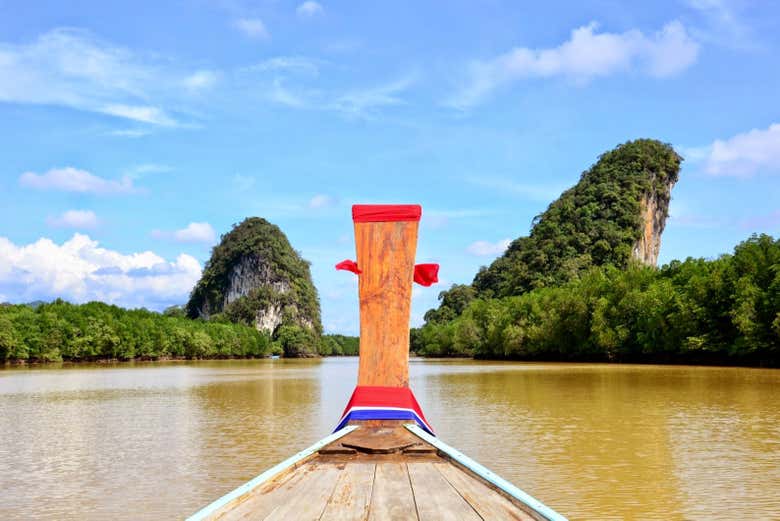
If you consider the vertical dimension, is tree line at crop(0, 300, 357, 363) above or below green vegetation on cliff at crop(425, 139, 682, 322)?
A: below

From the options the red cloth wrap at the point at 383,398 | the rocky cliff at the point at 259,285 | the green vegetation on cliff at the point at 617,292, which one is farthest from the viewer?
the rocky cliff at the point at 259,285

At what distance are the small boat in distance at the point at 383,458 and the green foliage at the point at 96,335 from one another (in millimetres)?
56665

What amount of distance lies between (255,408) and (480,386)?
9606mm

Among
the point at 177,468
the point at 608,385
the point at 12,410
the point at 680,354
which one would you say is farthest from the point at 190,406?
the point at 680,354

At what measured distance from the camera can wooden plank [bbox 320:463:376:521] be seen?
2.80 meters

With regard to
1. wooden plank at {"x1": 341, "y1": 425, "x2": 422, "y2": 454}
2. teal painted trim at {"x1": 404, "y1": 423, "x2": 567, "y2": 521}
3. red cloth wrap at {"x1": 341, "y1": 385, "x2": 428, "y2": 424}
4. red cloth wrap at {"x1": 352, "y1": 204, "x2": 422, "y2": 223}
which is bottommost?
teal painted trim at {"x1": 404, "y1": 423, "x2": 567, "y2": 521}

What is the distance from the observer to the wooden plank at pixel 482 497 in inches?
111

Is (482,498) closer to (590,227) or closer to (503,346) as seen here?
(503,346)

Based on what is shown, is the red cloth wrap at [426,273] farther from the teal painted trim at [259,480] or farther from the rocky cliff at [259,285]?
the rocky cliff at [259,285]

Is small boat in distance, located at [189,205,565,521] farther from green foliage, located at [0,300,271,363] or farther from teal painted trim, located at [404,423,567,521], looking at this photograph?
green foliage, located at [0,300,271,363]

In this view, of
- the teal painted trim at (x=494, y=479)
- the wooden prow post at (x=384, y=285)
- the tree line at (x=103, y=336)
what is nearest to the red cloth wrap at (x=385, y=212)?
the wooden prow post at (x=384, y=285)

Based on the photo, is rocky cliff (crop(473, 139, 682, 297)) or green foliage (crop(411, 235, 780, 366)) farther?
rocky cliff (crop(473, 139, 682, 297))

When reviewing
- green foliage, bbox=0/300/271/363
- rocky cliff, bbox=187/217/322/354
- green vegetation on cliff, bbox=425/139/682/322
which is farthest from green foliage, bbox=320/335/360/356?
green foliage, bbox=0/300/271/363

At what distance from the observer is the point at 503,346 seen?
65.6 meters
